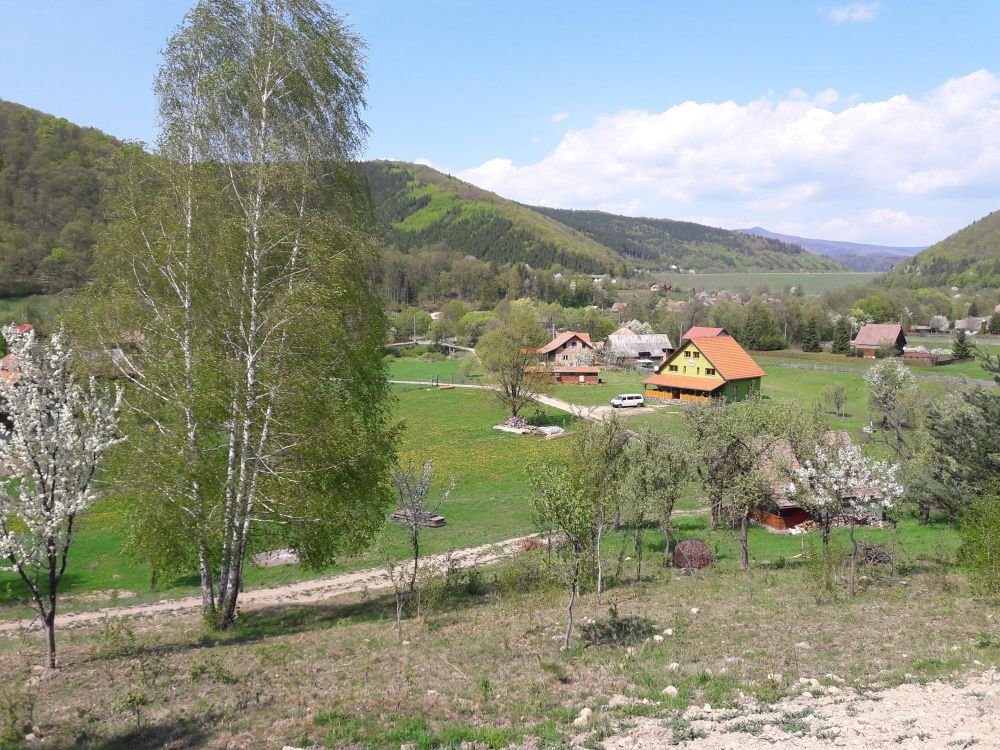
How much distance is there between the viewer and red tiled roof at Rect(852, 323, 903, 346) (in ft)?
352

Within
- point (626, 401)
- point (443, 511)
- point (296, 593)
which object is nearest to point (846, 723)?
point (296, 593)

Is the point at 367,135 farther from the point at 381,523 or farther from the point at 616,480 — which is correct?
the point at 616,480

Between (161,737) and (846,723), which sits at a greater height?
(846,723)

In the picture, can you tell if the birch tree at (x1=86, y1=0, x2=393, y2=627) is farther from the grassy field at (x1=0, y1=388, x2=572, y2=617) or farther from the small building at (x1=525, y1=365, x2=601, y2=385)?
the small building at (x1=525, y1=365, x2=601, y2=385)

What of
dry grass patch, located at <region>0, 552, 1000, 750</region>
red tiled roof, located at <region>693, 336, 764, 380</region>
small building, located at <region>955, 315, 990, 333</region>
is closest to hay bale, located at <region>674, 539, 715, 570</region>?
dry grass patch, located at <region>0, 552, 1000, 750</region>

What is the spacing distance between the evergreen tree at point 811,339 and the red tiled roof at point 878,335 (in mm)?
7780

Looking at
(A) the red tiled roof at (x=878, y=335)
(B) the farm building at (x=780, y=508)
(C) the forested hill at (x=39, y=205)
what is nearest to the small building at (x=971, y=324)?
(A) the red tiled roof at (x=878, y=335)

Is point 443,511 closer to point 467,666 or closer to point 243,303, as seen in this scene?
point 243,303

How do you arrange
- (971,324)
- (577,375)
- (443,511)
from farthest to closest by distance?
(971,324)
(577,375)
(443,511)

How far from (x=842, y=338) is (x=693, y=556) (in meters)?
107

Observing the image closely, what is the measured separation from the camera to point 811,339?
118750 millimetres

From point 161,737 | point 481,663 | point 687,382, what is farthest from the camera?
point 687,382

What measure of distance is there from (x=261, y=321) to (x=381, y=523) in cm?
668

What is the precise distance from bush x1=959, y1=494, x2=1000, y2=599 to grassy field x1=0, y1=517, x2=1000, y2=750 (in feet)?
1.97
